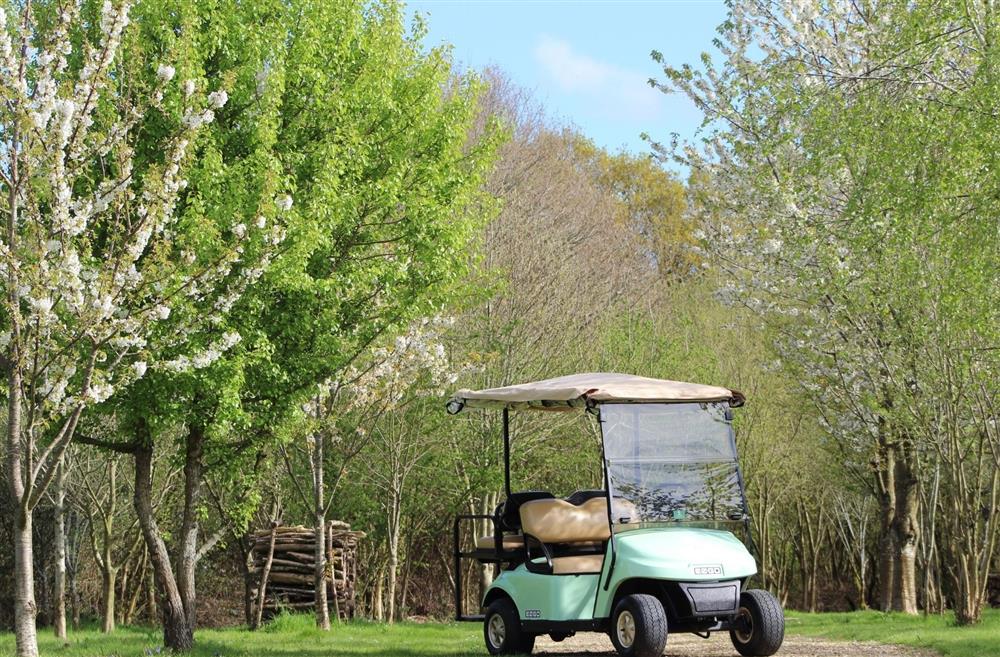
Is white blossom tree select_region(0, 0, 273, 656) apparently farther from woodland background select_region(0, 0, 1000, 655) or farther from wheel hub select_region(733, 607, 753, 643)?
wheel hub select_region(733, 607, 753, 643)

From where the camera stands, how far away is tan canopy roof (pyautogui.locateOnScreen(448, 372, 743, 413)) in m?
10.6

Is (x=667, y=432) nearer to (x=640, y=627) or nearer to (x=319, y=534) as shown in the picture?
(x=640, y=627)

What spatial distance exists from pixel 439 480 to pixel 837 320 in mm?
9132

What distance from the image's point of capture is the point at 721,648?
38.6ft

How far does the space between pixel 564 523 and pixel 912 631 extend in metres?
5.37

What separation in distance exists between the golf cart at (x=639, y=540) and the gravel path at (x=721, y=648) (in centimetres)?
82

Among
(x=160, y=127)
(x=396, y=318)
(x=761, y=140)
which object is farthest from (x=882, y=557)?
(x=160, y=127)

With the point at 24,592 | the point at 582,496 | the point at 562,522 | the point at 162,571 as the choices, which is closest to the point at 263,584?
the point at 162,571

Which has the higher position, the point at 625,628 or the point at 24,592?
the point at 24,592

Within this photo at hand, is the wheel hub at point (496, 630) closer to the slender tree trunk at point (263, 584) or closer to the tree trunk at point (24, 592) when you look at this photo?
the tree trunk at point (24, 592)

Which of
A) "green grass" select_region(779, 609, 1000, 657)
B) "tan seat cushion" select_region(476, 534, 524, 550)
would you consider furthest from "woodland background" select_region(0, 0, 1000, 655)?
"tan seat cushion" select_region(476, 534, 524, 550)

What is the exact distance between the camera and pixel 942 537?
76.9 ft

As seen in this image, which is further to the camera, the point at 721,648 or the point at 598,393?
the point at 721,648

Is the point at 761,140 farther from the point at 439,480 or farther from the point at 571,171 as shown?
the point at 571,171
